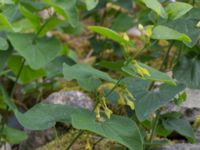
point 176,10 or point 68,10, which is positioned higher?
point 176,10

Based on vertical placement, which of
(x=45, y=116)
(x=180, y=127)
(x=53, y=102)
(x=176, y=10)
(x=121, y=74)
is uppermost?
(x=176, y=10)

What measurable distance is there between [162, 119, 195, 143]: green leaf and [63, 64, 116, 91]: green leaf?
0.29 m

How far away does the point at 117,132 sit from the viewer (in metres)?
1.36

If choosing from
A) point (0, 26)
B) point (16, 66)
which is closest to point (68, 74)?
point (0, 26)

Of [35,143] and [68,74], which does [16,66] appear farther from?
[68,74]

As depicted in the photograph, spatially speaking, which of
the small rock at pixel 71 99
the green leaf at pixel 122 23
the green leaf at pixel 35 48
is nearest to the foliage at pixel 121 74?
the green leaf at pixel 35 48

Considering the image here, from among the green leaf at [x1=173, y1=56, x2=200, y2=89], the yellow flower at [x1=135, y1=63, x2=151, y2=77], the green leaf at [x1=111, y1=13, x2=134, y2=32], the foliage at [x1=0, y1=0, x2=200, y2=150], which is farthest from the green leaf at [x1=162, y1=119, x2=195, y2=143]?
the green leaf at [x1=111, y1=13, x2=134, y2=32]

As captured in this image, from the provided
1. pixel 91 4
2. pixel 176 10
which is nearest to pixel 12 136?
pixel 91 4

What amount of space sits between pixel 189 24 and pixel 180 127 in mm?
321

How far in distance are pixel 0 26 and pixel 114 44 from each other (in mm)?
1130

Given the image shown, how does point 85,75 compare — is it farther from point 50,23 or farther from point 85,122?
point 50,23

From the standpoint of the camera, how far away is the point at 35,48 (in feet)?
5.87

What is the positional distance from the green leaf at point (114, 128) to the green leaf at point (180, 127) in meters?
0.25

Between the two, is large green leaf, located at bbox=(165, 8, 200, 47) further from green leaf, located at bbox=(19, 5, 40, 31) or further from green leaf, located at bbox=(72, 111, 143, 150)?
green leaf, located at bbox=(19, 5, 40, 31)
